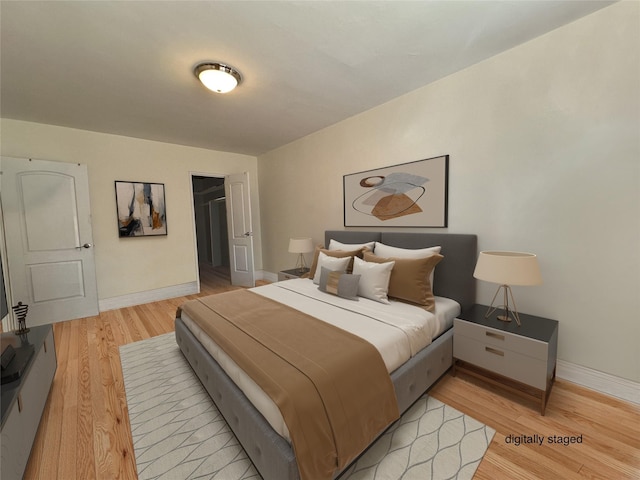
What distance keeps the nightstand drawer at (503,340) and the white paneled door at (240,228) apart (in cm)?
359

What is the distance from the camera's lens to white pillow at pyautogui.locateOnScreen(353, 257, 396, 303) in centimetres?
227

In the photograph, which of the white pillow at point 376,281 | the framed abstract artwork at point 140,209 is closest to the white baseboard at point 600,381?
the white pillow at point 376,281

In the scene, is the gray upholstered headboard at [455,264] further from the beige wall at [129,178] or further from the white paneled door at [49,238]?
the white paneled door at [49,238]

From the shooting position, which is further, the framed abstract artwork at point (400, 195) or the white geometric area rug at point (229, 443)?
the framed abstract artwork at point (400, 195)

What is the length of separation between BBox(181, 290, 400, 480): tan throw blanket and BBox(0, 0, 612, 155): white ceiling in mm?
2092

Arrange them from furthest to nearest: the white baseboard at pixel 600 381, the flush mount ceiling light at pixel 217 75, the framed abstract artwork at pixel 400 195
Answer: the framed abstract artwork at pixel 400 195 → the flush mount ceiling light at pixel 217 75 → the white baseboard at pixel 600 381

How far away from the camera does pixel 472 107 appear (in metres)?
2.32

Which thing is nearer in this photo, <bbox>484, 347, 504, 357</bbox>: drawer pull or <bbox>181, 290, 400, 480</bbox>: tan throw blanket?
<bbox>181, 290, 400, 480</bbox>: tan throw blanket

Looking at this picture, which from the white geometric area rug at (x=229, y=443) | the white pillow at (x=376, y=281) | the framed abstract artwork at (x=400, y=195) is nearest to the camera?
the white geometric area rug at (x=229, y=443)

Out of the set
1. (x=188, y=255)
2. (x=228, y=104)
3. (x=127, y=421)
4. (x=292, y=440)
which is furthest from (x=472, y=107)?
(x=188, y=255)

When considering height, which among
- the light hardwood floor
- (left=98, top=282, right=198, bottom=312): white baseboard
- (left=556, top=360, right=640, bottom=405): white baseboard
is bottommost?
the light hardwood floor

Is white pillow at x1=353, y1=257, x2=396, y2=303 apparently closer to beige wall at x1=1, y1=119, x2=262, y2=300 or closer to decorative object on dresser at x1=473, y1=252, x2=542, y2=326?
decorative object on dresser at x1=473, y1=252, x2=542, y2=326

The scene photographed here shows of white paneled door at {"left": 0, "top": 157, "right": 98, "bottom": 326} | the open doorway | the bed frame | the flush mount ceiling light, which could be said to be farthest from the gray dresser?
the open doorway

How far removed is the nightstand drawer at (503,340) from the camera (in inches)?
64.8
